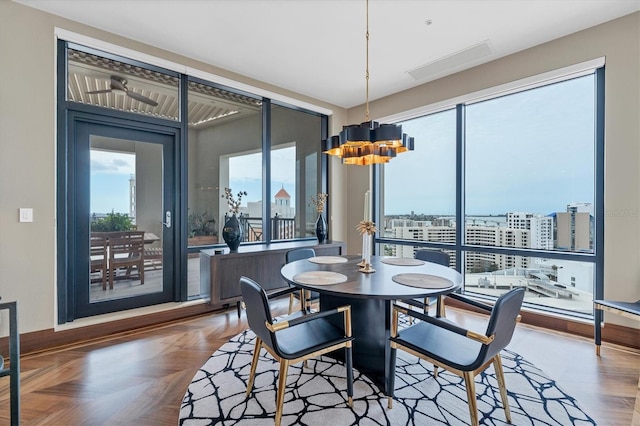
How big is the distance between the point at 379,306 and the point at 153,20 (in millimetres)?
3304

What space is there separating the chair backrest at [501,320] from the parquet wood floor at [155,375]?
3.09 ft

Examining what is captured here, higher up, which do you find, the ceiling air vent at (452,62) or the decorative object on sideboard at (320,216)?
the ceiling air vent at (452,62)

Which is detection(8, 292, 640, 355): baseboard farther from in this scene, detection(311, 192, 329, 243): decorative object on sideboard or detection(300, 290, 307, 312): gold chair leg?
detection(311, 192, 329, 243): decorative object on sideboard

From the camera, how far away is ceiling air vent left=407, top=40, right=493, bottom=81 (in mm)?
3298

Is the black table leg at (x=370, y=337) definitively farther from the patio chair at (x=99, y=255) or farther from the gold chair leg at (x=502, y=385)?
the patio chair at (x=99, y=255)

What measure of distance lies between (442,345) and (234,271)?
93.1 inches

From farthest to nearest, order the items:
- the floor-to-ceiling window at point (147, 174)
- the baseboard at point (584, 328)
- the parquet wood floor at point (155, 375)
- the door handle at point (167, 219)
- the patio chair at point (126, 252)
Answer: the door handle at point (167, 219), the patio chair at point (126, 252), the floor-to-ceiling window at point (147, 174), the baseboard at point (584, 328), the parquet wood floor at point (155, 375)

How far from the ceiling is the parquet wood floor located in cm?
306

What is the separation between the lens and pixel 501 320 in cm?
151

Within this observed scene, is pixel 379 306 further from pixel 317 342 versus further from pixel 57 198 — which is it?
pixel 57 198

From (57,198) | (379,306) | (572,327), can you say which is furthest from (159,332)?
(572,327)

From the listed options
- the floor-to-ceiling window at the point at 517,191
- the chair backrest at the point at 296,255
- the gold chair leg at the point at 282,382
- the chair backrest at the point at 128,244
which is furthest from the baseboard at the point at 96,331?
the floor-to-ceiling window at the point at 517,191

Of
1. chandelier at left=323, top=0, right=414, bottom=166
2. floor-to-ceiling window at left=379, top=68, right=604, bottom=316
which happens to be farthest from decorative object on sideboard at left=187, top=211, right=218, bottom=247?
floor-to-ceiling window at left=379, top=68, right=604, bottom=316

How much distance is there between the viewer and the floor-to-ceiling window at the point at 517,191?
309 centimetres
